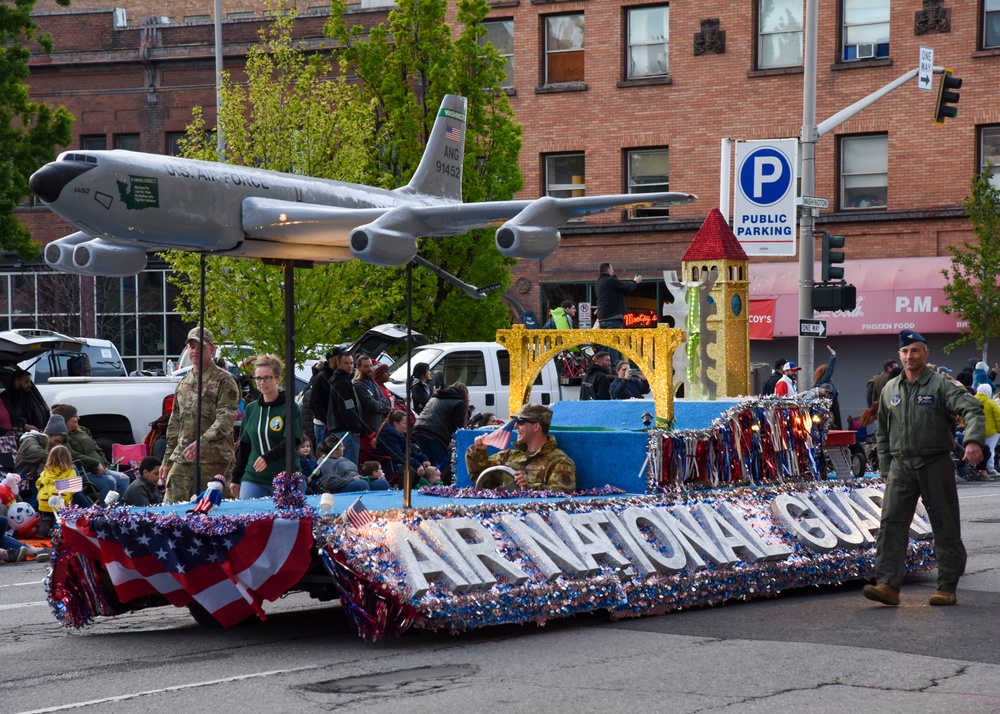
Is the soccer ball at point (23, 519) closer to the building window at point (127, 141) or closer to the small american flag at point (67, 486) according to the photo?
the small american flag at point (67, 486)

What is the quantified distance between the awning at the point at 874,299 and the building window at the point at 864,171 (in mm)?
1583

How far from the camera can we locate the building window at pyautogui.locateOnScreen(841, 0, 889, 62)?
112 feet

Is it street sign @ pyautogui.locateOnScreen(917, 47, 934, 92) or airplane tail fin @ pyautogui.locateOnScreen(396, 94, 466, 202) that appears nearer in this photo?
airplane tail fin @ pyautogui.locateOnScreen(396, 94, 466, 202)

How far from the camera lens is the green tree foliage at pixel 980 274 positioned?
31.3 m

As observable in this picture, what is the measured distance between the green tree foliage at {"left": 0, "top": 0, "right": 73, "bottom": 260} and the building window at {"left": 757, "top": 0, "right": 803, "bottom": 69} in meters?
16.4

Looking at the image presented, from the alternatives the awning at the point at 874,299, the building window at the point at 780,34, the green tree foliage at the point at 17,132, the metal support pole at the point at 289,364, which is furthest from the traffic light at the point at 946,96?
the green tree foliage at the point at 17,132

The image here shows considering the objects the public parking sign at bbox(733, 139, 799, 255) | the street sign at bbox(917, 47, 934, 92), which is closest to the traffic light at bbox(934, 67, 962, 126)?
the street sign at bbox(917, 47, 934, 92)

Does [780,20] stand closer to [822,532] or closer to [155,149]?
[155,149]

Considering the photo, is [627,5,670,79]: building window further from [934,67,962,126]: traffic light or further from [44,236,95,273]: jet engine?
[44,236,95,273]: jet engine

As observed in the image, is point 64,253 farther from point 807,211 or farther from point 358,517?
point 807,211

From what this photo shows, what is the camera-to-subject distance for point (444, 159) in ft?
33.8

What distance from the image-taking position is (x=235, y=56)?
40.6m

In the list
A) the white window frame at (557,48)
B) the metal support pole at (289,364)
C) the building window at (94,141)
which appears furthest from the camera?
the building window at (94,141)

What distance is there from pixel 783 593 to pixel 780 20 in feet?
87.5
